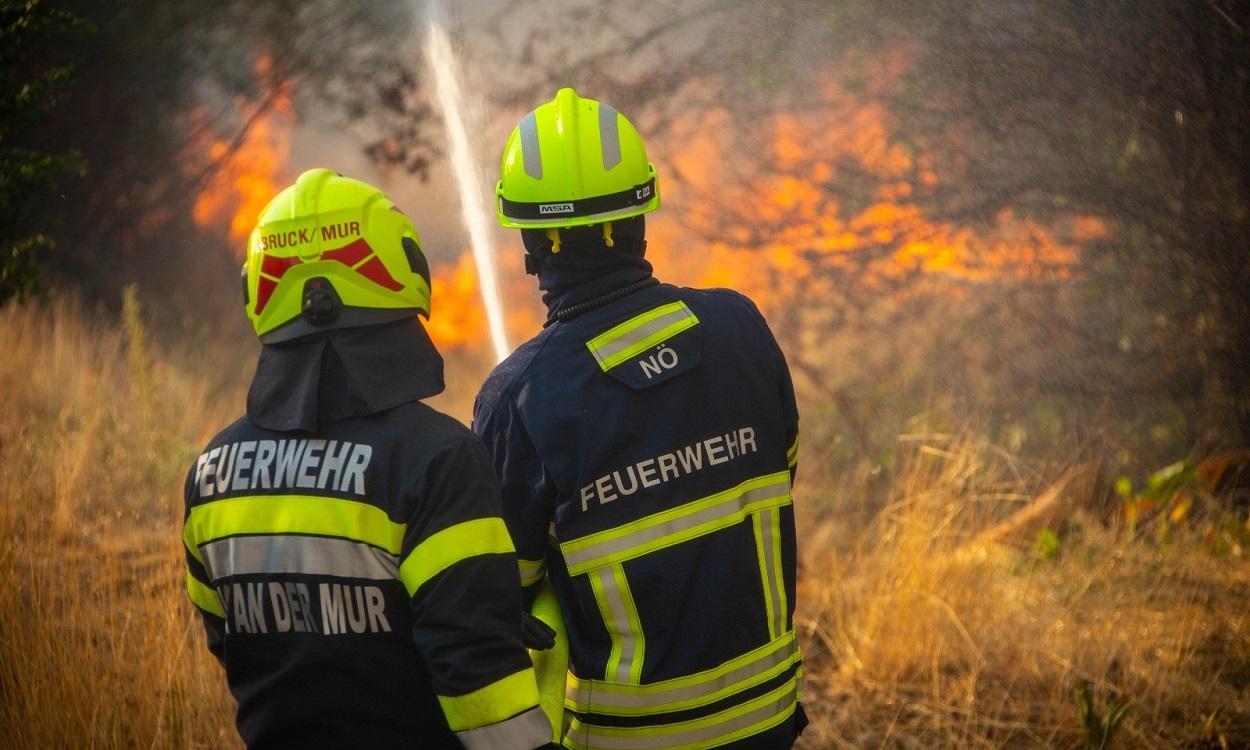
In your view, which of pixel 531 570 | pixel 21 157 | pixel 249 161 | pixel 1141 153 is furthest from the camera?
pixel 249 161

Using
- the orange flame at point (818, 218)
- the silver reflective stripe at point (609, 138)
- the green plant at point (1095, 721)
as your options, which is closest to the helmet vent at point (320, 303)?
the silver reflective stripe at point (609, 138)

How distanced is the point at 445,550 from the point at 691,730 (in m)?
0.85

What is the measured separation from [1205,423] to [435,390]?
5.68 meters

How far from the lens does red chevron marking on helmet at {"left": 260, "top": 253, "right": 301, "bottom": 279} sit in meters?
2.13

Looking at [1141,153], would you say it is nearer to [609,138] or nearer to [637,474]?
[609,138]

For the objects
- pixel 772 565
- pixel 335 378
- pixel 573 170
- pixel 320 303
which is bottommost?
pixel 772 565

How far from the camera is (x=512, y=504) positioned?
2400 mm

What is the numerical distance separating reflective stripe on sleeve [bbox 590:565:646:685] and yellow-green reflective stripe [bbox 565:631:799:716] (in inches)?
1.4

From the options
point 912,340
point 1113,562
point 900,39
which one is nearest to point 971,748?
point 1113,562

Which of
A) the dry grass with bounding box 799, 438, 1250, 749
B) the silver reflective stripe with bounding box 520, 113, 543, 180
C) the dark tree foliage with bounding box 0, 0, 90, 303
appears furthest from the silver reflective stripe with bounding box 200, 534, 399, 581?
the dark tree foliage with bounding box 0, 0, 90, 303

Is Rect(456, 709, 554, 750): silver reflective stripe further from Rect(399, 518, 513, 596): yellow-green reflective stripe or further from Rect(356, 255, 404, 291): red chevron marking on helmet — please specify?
Rect(356, 255, 404, 291): red chevron marking on helmet

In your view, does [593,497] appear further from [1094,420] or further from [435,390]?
[1094,420]

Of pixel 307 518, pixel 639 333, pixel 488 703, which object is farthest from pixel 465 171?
pixel 488 703

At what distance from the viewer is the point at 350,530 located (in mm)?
1972
